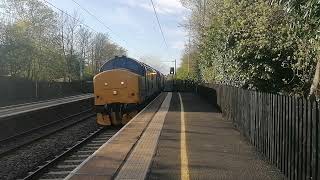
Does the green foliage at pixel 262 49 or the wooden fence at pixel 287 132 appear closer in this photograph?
the wooden fence at pixel 287 132

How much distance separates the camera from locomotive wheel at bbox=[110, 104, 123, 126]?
954 inches

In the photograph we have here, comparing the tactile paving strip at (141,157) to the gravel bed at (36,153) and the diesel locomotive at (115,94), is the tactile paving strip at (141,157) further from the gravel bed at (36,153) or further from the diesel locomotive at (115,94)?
the diesel locomotive at (115,94)

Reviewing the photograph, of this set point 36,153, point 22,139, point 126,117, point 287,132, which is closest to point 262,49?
point 126,117

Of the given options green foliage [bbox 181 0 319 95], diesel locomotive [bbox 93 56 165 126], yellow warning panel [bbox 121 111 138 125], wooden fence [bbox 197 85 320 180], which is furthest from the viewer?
yellow warning panel [bbox 121 111 138 125]

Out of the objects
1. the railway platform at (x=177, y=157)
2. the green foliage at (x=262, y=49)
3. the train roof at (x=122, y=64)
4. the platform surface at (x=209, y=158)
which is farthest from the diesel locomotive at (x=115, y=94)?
the platform surface at (x=209, y=158)

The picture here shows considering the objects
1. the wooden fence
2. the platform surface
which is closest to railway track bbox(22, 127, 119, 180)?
the platform surface

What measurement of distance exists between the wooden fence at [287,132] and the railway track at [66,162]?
4603 millimetres

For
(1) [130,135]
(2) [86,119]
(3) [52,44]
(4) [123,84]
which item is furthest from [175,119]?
(3) [52,44]

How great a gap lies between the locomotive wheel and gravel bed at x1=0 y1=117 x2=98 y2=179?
1169mm

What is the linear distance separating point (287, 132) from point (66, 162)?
7.39 m

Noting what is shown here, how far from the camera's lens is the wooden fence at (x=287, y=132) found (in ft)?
24.5

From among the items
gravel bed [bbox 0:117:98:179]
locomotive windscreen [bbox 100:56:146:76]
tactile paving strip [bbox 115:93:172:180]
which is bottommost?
gravel bed [bbox 0:117:98:179]

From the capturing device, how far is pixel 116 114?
79.9 ft

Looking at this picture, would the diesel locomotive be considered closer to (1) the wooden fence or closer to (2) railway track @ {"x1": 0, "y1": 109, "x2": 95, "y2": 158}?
(2) railway track @ {"x1": 0, "y1": 109, "x2": 95, "y2": 158}
